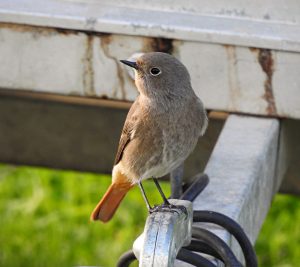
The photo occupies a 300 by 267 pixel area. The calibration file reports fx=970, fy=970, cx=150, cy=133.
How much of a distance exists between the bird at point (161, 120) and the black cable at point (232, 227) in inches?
28.4

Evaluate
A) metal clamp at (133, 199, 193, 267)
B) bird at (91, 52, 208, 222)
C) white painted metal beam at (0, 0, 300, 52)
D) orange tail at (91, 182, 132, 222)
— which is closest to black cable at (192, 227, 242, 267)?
metal clamp at (133, 199, 193, 267)

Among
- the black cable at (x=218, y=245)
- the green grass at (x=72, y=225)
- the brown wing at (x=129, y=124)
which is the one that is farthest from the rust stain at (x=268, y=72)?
the green grass at (x=72, y=225)

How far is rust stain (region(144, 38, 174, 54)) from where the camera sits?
3781mm

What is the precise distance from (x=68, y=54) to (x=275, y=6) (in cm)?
84

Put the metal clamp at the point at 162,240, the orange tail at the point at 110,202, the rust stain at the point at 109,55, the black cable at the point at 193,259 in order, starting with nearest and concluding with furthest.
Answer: the metal clamp at the point at 162,240 → the black cable at the point at 193,259 → the rust stain at the point at 109,55 → the orange tail at the point at 110,202

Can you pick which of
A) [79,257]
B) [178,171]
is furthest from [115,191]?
[79,257]

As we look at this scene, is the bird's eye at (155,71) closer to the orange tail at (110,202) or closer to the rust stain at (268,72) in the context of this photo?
the rust stain at (268,72)

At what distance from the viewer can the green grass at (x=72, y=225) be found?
616 cm

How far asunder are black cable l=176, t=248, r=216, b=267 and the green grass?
3124 millimetres

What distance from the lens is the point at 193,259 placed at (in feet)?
9.29

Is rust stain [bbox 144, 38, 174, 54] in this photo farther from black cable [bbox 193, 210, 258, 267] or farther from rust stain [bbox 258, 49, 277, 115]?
black cable [bbox 193, 210, 258, 267]

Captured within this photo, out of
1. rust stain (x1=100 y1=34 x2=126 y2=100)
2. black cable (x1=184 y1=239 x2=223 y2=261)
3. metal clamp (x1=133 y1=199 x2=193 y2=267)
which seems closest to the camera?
metal clamp (x1=133 y1=199 x2=193 y2=267)

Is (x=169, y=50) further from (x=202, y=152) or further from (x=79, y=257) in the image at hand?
(x=79, y=257)

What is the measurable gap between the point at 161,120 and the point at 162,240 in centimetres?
137
